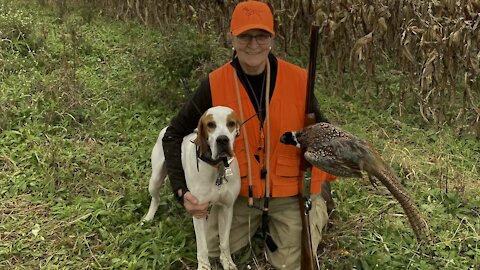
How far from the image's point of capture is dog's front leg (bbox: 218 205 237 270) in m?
3.51

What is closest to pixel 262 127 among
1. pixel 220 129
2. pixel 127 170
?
pixel 220 129

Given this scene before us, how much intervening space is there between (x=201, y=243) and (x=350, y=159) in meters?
1.24

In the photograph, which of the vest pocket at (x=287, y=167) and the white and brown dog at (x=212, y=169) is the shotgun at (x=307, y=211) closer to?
the vest pocket at (x=287, y=167)

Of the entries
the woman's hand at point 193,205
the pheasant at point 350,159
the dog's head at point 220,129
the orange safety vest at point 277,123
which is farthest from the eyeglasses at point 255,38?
the woman's hand at point 193,205

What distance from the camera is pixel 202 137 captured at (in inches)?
118

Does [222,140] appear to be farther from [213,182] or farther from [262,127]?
[262,127]

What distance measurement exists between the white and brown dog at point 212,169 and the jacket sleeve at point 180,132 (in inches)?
1.6

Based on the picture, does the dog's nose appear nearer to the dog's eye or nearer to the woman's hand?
the dog's eye

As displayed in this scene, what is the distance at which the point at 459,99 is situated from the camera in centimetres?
600

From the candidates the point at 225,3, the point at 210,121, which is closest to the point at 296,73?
the point at 210,121

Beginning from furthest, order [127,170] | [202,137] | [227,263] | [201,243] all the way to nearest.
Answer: [127,170] < [227,263] < [201,243] < [202,137]

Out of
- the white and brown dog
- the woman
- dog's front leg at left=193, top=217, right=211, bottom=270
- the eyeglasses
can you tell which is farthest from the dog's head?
dog's front leg at left=193, top=217, right=211, bottom=270

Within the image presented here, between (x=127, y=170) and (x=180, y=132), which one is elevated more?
(x=180, y=132)

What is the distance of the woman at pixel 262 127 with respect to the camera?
3.36 metres
